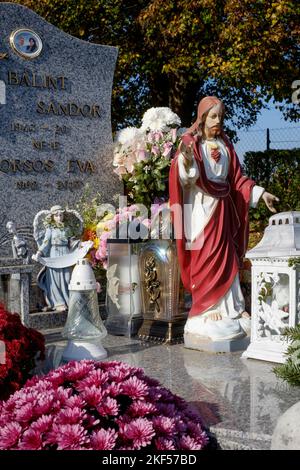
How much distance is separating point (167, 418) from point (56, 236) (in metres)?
3.41

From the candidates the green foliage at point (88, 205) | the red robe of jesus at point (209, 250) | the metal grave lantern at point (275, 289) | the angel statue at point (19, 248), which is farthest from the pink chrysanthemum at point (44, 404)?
the green foliage at point (88, 205)

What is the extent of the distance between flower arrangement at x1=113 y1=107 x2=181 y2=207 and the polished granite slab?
57.5 inches

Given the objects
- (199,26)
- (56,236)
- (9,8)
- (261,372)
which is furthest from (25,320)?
(199,26)

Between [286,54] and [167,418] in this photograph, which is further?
[286,54]

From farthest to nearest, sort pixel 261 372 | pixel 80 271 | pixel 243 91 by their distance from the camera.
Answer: pixel 243 91, pixel 80 271, pixel 261 372

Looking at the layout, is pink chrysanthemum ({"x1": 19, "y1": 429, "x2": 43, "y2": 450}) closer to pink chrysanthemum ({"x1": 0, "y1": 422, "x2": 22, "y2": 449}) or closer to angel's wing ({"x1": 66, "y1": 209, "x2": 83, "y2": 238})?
pink chrysanthemum ({"x1": 0, "y1": 422, "x2": 22, "y2": 449})

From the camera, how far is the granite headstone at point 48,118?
6285 mm

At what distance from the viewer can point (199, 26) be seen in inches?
381

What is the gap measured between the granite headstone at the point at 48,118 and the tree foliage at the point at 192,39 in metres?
2.80

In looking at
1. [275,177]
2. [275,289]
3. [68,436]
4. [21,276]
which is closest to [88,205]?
[21,276]

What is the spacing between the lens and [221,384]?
4.07m

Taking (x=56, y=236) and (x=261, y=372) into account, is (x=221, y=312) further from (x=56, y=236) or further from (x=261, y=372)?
(x=56, y=236)

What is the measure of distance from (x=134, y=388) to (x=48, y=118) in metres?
4.05

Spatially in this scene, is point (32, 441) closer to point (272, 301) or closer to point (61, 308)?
point (272, 301)
